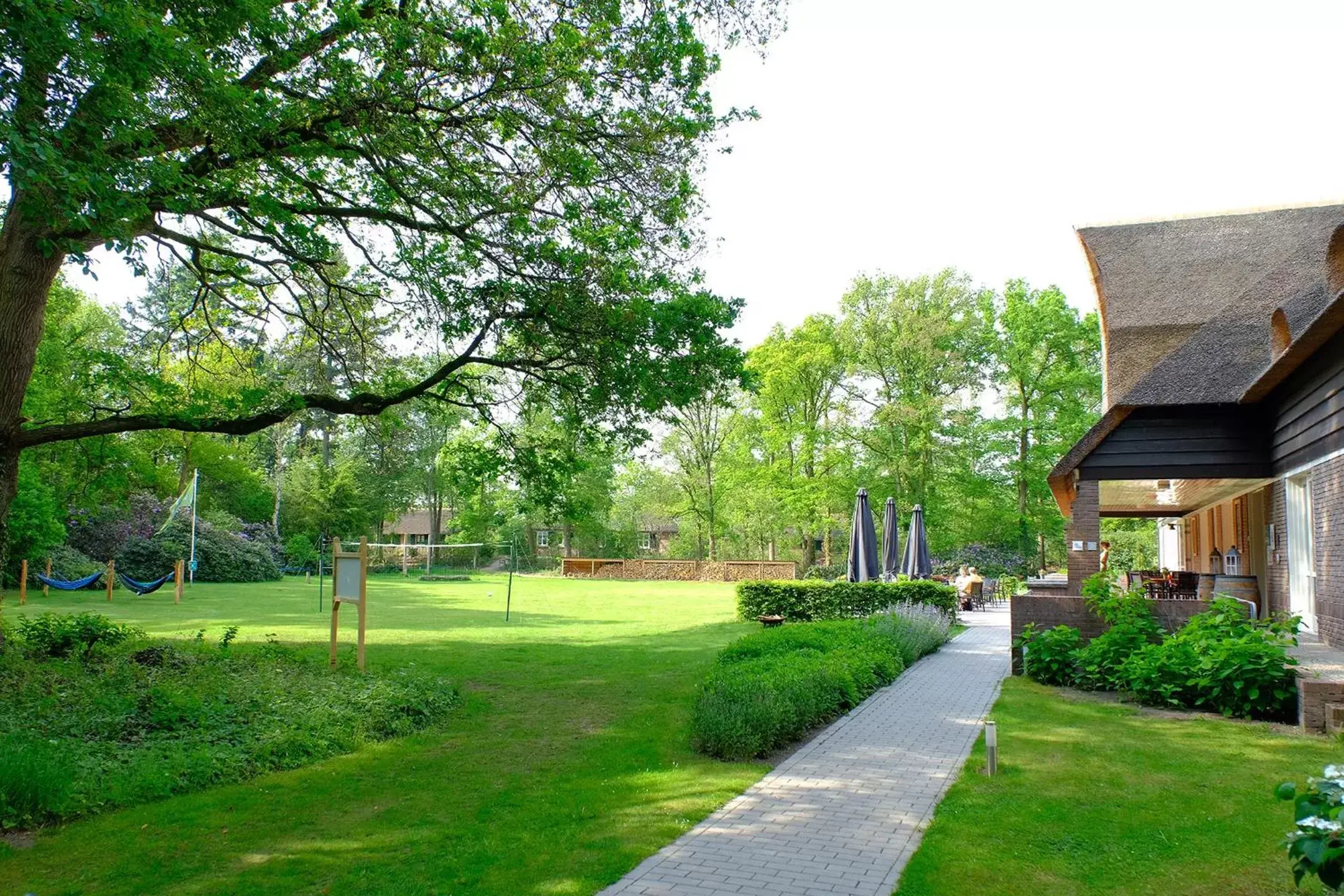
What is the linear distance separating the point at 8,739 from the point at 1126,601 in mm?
12012

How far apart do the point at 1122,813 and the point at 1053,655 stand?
231 inches

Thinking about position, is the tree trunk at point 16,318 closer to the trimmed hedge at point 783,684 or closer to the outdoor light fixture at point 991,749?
the trimmed hedge at point 783,684

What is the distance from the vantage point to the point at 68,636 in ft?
38.4

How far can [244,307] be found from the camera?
13.8 metres

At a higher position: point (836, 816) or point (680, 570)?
point (836, 816)

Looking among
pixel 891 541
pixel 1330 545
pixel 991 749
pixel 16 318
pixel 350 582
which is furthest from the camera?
pixel 891 541

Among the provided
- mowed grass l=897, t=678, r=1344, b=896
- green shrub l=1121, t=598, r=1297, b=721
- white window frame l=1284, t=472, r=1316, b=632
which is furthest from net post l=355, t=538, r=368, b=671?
white window frame l=1284, t=472, r=1316, b=632

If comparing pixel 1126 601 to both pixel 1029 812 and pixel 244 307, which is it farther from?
pixel 244 307

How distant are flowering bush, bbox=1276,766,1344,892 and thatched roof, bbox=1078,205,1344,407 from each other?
895 centimetres

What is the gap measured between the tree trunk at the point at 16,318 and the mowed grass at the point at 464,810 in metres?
5.15

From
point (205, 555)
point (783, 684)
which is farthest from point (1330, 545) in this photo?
point (205, 555)

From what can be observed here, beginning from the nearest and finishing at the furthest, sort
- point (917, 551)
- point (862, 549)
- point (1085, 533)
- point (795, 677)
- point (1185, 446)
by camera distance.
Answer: point (795, 677) → point (1185, 446) → point (1085, 533) → point (862, 549) → point (917, 551)

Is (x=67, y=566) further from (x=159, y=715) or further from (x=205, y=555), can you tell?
(x=159, y=715)

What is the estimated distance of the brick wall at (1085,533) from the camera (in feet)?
41.1
